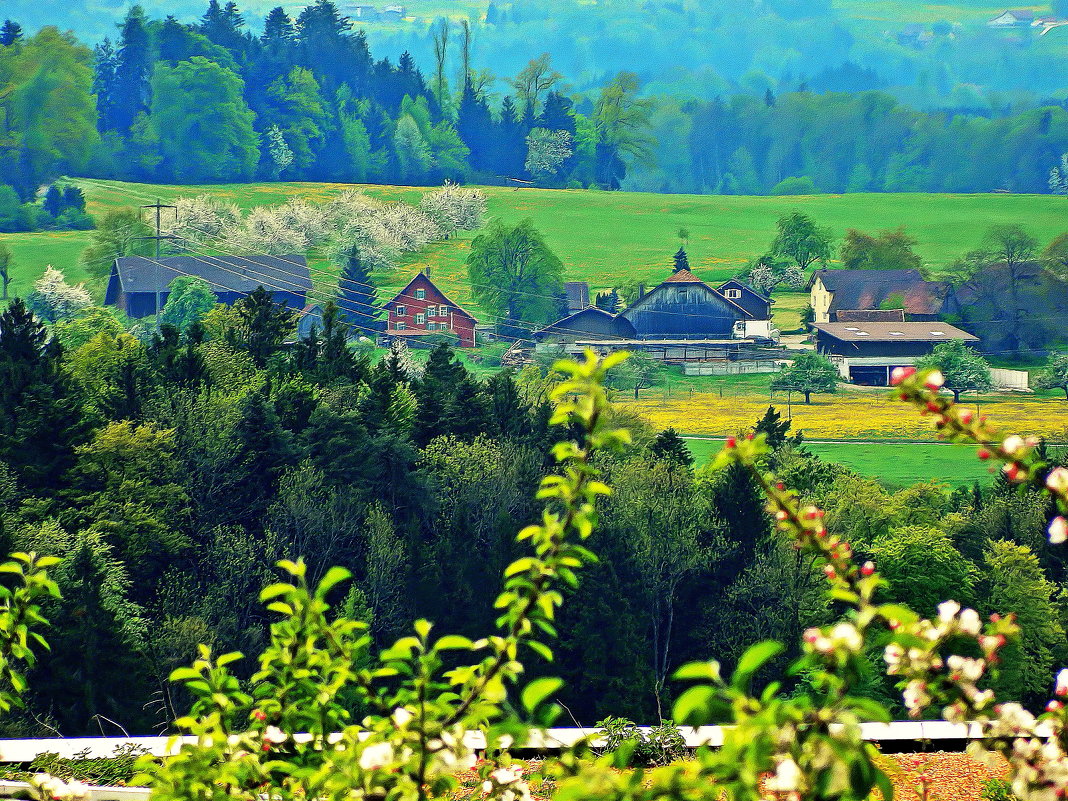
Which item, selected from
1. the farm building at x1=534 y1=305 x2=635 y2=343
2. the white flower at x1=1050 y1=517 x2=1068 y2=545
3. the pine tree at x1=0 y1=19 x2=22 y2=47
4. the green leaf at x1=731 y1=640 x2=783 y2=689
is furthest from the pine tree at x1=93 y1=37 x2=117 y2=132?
the green leaf at x1=731 y1=640 x2=783 y2=689

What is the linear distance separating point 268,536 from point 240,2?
15223 cm

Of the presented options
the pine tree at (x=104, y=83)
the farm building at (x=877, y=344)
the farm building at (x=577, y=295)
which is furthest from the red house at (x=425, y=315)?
the pine tree at (x=104, y=83)

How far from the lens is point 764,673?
36562 millimetres

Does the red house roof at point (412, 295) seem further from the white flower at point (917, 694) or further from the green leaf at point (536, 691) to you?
the green leaf at point (536, 691)

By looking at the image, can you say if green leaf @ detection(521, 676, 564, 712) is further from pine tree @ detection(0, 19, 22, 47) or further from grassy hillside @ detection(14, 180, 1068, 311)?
pine tree @ detection(0, 19, 22, 47)

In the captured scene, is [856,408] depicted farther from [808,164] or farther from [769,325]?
[808,164]

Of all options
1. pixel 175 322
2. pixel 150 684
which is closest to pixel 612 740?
pixel 150 684

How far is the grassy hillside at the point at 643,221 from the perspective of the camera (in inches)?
4026

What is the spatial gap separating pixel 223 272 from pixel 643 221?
39.0m

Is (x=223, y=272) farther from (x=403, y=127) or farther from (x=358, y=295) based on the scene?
(x=403, y=127)

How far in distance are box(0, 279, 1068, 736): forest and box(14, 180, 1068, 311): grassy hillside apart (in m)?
51.5

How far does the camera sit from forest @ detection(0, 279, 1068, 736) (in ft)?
116

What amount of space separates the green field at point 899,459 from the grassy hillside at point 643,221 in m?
32.1

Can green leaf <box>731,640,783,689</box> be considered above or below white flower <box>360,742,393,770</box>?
above
